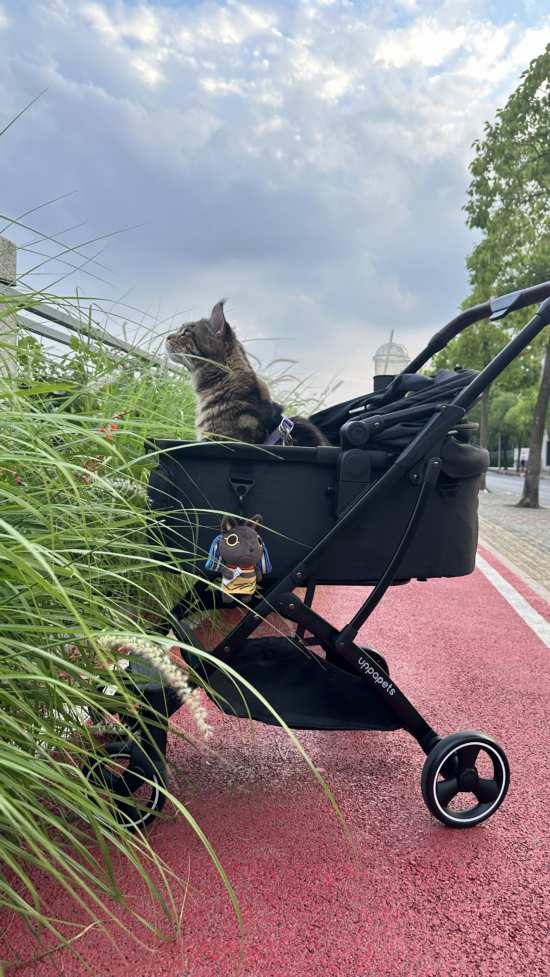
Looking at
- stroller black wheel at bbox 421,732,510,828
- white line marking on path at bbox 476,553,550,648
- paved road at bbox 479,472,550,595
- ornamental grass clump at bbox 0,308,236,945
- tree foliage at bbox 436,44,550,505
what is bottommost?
paved road at bbox 479,472,550,595

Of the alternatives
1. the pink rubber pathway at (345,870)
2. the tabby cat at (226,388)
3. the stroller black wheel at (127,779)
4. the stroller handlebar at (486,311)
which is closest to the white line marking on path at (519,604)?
the pink rubber pathway at (345,870)

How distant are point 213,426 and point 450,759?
1.74 meters

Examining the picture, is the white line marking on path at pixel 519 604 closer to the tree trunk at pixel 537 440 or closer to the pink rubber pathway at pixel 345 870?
the pink rubber pathway at pixel 345 870

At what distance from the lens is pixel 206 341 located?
3.54 m

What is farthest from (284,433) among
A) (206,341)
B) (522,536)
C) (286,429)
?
(522,536)

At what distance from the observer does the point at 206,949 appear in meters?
1.65

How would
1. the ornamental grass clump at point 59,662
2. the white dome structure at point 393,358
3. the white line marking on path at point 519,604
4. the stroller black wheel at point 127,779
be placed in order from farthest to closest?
the white dome structure at point 393,358 → the white line marking on path at point 519,604 → the stroller black wheel at point 127,779 → the ornamental grass clump at point 59,662

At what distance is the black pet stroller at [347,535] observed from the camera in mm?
2127

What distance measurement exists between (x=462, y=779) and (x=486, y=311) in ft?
5.58

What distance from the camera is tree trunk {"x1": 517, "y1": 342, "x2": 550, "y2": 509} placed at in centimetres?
1580

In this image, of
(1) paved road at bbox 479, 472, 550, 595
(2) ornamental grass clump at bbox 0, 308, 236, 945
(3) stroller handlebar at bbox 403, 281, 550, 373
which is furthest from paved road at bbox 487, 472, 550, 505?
Answer: (2) ornamental grass clump at bbox 0, 308, 236, 945

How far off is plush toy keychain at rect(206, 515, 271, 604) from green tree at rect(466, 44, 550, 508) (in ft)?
50.3

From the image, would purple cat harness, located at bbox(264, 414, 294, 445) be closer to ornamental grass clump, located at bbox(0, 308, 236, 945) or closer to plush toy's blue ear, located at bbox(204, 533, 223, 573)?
ornamental grass clump, located at bbox(0, 308, 236, 945)

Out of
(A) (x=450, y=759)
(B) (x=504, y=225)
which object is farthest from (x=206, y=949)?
(B) (x=504, y=225)
